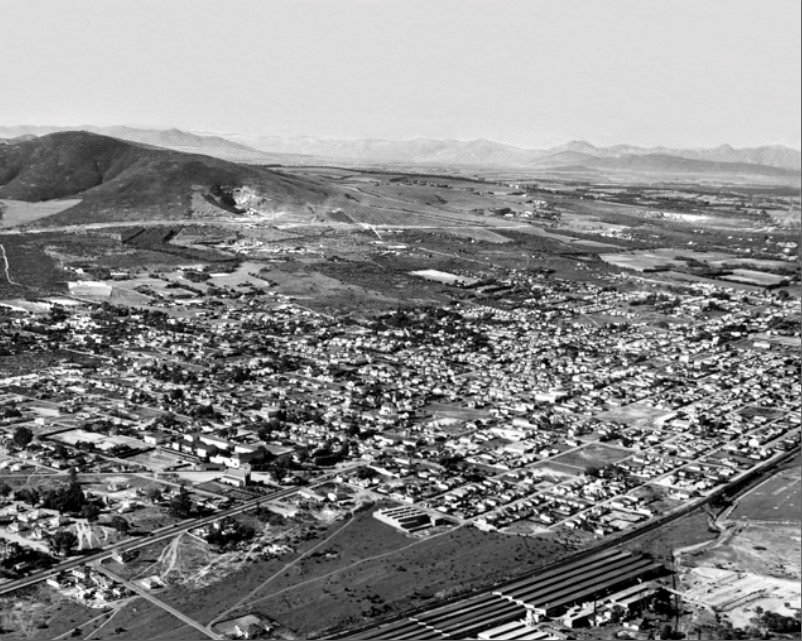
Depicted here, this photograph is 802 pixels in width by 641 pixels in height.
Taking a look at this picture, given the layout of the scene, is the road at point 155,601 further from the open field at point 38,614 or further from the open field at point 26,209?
A: the open field at point 26,209

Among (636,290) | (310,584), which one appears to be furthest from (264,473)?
(636,290)

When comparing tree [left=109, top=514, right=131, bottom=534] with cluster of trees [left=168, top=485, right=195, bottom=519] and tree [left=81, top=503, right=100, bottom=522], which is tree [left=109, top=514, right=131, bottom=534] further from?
cluster of trees [left=168, top=485, right=195, bottom=519]

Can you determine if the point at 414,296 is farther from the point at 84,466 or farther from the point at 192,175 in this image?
the point at 192,175

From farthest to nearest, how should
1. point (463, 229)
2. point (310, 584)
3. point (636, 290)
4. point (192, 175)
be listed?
point (192, 175)
point (463, 229)
point (636, 290)
point (310, 584)

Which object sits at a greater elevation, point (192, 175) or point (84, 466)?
point (192, 175)

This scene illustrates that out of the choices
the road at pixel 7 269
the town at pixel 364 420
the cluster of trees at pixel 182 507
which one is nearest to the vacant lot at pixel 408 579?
the town at pixel 364 420

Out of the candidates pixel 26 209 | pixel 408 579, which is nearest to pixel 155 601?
pixel 408 579
